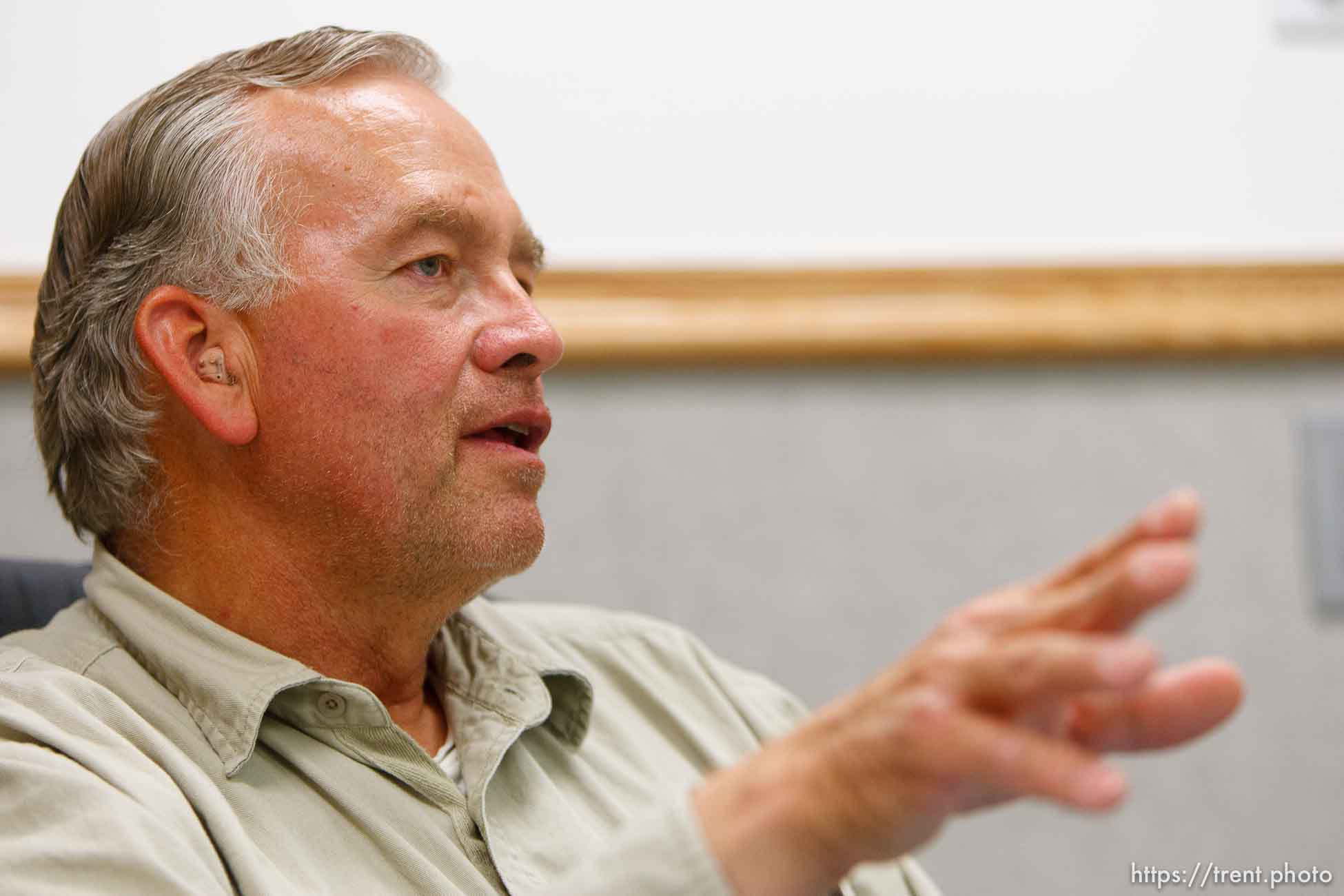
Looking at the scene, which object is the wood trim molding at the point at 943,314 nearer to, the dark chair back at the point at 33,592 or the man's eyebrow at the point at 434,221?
the man's eyebrow at the point at 434,221

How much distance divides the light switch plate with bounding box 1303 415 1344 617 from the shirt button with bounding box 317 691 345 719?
94cm

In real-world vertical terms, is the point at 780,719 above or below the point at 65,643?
below

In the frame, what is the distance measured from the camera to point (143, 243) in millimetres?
930

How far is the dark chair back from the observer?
0.97 m

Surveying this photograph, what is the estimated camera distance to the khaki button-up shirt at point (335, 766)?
65 cm

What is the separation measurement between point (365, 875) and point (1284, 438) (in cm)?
97

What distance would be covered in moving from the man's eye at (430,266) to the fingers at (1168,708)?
57 cm

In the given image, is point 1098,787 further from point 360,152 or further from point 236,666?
point 360,152

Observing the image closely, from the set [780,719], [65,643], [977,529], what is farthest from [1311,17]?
[65,643]

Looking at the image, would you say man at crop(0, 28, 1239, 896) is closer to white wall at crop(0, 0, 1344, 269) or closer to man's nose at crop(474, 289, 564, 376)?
man's nose at crop(474, 289, 564, 376)

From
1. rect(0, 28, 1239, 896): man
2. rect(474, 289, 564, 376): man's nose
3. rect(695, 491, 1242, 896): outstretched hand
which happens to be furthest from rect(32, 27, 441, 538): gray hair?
rect(695, 491, 1242, 896): outstretched hand

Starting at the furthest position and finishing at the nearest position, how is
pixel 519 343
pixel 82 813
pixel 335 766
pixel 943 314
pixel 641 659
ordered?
pixel 943 314 → pixel 641 659 → pixel 519 343 → pixel 335 766 → pixel 82 813

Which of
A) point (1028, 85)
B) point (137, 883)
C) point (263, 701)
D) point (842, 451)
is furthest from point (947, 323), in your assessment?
point (137, 883)

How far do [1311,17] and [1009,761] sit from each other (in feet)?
3.62
